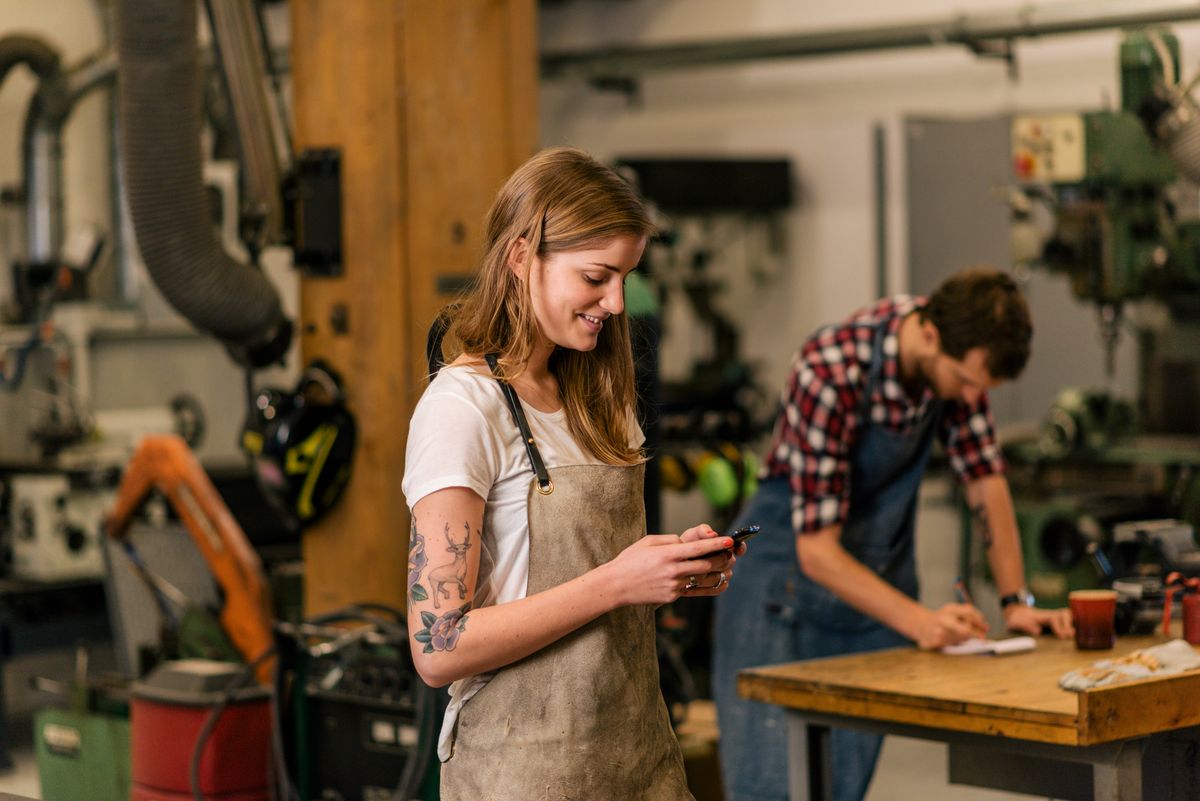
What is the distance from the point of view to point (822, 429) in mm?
3164

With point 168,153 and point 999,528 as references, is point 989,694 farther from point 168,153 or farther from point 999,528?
point 168,153

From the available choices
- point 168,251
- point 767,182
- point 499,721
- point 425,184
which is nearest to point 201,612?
point 168,251

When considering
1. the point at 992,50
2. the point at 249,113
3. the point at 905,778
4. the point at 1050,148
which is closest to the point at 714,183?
the point at 992,50

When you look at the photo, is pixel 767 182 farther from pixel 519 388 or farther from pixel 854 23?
pixel 519 388

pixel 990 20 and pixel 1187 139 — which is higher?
pixel 990 20

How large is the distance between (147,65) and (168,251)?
0.47m

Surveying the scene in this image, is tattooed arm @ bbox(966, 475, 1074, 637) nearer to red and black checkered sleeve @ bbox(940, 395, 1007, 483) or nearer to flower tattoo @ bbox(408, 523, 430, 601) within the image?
red and black checkered sleeve @ bbox(940, 395, 1007, 483)

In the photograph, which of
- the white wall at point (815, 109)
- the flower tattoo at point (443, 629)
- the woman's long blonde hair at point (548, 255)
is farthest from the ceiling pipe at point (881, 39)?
the flower tattoo at point (443, 629)

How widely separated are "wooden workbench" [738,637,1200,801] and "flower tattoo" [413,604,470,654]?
1.14m

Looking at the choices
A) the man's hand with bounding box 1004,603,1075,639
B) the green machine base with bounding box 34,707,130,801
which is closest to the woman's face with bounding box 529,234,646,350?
the man's hand with bounding box 1004,603,1075,639

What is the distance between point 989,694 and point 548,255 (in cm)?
125

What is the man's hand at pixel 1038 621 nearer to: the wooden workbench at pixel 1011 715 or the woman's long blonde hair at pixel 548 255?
the wooden workbench at pixel 1011 715

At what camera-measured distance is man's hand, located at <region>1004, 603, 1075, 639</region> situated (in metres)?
3.17

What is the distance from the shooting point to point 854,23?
7.46 meters
